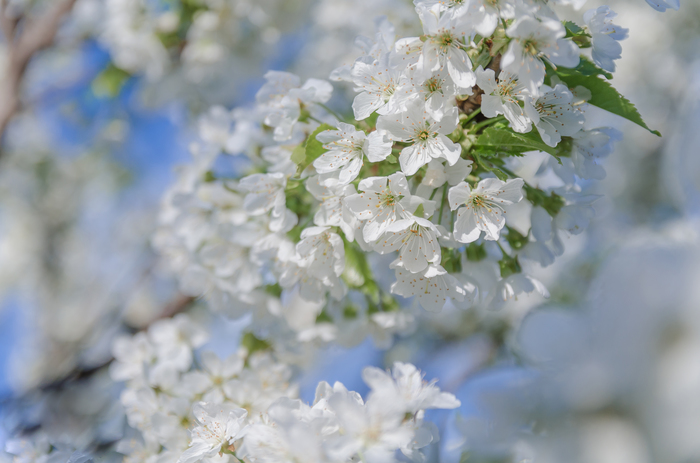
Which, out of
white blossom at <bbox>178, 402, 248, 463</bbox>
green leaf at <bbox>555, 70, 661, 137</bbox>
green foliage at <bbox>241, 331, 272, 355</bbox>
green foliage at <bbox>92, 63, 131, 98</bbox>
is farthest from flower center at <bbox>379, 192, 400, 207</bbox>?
green foliage at <bbox>92, 63, 131, 98</bbox>

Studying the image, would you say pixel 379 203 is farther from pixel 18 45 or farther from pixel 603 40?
pixel 18 45

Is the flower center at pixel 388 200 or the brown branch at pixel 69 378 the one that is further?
the brown branch at pixel 69 378

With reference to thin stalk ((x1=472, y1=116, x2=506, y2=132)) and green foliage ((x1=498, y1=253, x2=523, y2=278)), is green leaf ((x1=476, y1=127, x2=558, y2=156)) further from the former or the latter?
green foliage ((x1=498, y1=253, x2=523, y2=278))

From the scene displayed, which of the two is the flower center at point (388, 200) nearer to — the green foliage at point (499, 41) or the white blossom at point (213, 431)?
the green foliage at point (499, 41)

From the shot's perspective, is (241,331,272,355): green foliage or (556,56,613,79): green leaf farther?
(241,331,272,355): green foliage

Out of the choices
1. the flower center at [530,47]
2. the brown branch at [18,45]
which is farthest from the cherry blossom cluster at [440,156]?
the brown branch at [18,45]

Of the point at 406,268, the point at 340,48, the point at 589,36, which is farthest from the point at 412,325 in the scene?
the point at 340,48

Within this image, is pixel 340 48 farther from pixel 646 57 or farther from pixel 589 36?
pixel 646 57
